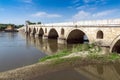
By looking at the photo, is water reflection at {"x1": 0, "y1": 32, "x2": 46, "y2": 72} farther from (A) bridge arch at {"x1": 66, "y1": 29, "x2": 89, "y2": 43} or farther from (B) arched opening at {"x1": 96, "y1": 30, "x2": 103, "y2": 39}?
(A) bridge arch at {"x1": 66, "y1": 29, "x2": 89, "y2": 43}

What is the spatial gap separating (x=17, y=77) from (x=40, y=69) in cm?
241

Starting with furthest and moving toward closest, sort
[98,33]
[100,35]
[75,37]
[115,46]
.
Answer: [75,37] < [100,35] < [98,33] < [115,46]

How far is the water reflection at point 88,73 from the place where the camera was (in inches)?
471

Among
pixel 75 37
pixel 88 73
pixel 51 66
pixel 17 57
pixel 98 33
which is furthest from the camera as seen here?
pixel 75 37

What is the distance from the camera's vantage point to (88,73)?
13000 mm

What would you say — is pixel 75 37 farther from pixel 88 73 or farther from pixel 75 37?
pixel 88 73

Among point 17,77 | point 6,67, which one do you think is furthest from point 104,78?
point 6,67

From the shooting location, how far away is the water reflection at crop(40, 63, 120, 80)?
1196cm

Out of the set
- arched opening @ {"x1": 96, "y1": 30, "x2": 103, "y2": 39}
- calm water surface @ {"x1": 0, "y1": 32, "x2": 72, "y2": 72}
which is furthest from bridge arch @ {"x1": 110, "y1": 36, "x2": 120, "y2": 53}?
calm water surface @ {"x1": 0, "y1": 32, "x2": 72, "y2": 72}

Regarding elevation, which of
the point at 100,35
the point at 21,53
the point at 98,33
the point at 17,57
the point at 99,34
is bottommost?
the point at 17,57

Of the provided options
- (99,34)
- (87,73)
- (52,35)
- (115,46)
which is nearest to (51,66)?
(87,73)

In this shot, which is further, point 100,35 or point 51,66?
point 100,35

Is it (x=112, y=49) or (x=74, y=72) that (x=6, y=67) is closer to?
(x=74, y=72)

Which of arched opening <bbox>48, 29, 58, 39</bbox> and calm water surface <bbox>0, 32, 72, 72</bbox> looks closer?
calm water surface <bbox>0, 32, 72, 72</bbox>
